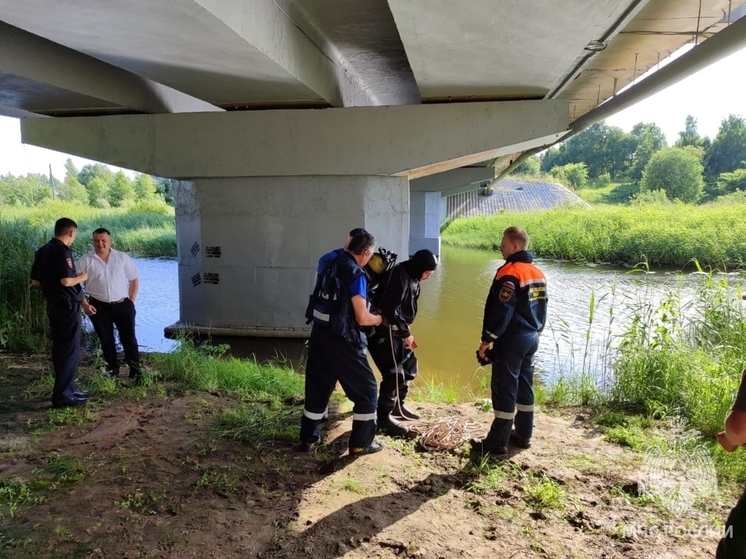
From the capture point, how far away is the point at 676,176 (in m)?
54.4

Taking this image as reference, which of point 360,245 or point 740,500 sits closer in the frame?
point 740,500

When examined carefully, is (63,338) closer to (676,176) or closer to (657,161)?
(676,176)

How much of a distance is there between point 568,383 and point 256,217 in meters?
5.38

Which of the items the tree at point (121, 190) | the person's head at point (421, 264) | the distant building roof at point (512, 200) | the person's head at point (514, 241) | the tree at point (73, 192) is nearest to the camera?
the person's head at point (514, 241)

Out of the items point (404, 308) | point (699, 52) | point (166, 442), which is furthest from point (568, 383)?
point (166, 442)

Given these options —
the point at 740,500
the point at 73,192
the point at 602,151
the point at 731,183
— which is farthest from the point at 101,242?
the point at 602,151

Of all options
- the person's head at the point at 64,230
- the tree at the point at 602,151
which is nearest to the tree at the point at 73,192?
the person's head at the point at 64,230

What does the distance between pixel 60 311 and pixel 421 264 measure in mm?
3328

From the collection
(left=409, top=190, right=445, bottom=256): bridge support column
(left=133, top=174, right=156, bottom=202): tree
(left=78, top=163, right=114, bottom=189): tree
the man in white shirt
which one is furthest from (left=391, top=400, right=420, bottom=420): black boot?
(left=78, top=163, right=114, bottom=189): tree

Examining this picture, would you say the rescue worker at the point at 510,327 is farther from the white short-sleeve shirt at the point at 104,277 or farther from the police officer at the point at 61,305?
the white short-sleeve shirt at the point at 104,277

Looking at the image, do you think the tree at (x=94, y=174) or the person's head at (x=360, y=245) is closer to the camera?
the person's head at (x=360, y=245)

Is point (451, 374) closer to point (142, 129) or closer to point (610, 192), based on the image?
point (142, 129)

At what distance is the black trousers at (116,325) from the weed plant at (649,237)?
16.2 m

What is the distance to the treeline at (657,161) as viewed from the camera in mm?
53875
